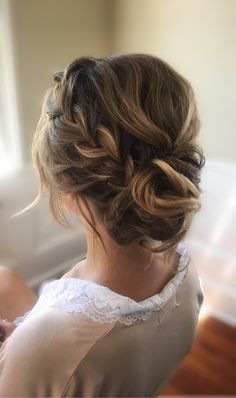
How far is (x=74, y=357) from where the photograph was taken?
53 centimetres

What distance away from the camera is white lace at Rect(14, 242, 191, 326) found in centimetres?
56

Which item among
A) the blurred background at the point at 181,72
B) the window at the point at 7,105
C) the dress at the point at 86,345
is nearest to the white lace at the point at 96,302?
the dress at the point at 86,345

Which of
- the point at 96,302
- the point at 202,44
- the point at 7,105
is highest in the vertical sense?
the point at 202,44

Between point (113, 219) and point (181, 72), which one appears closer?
point (113, 219)

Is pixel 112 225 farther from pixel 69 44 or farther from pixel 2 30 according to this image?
pixel 69 44

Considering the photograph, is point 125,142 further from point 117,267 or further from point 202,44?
point 202,44

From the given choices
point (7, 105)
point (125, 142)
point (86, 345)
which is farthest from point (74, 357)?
point (7, 105)

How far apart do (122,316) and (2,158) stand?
1.31m

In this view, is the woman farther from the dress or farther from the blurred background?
the blurred background

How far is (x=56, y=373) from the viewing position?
53 centimetres

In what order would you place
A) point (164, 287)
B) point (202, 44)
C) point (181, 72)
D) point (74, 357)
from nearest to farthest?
point (74, 357) → point (164, 287) → point (202, 44) → point (181, 72)

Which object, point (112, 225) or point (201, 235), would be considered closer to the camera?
point (112, 225)

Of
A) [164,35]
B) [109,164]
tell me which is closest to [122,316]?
[109,164]

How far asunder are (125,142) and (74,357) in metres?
0.31
